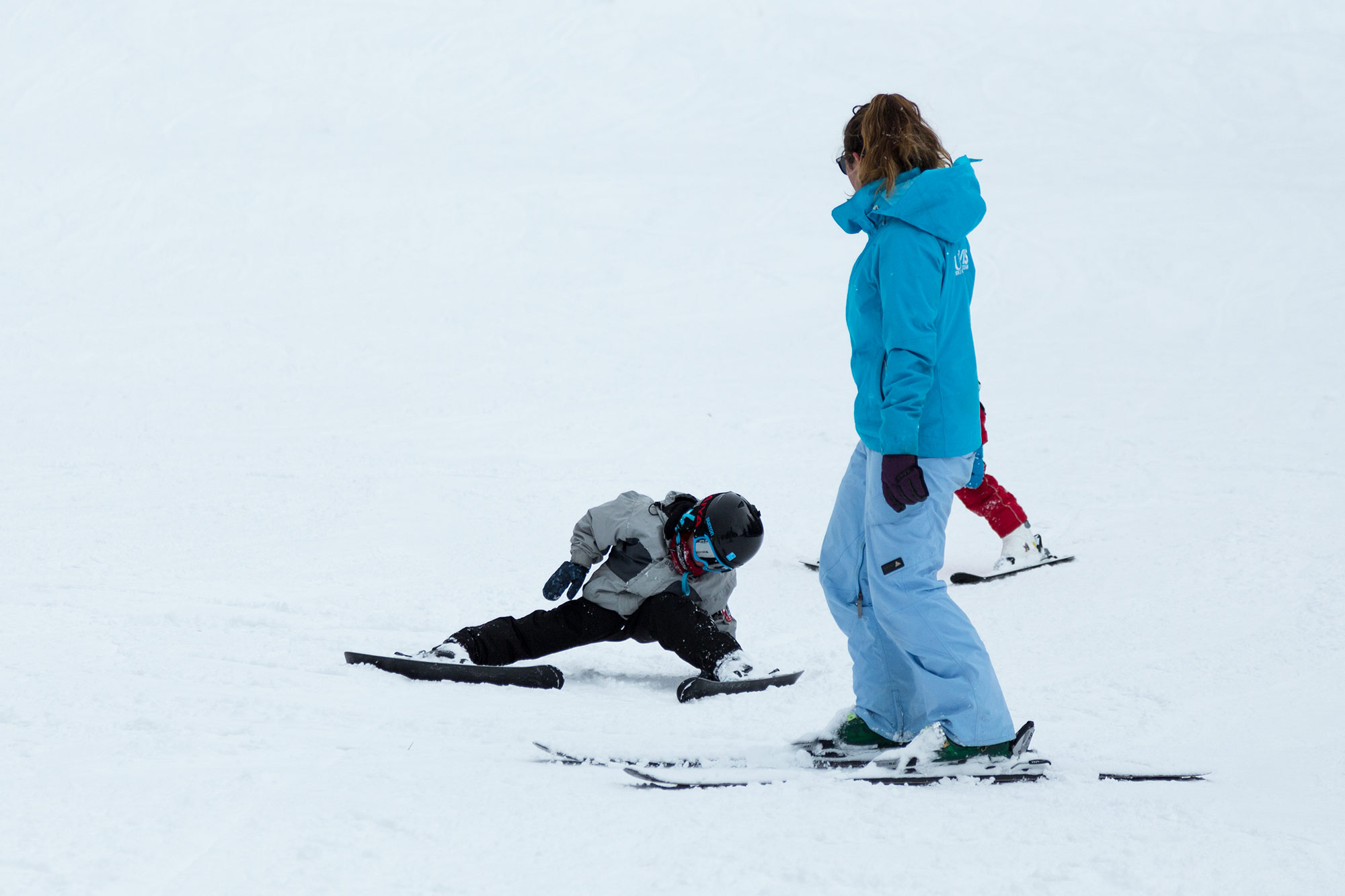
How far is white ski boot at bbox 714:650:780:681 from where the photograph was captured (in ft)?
13.8

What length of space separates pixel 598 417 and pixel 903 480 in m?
7.08

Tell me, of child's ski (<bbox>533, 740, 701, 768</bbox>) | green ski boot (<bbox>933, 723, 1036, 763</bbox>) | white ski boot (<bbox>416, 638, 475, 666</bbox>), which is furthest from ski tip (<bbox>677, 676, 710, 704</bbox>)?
green ski boot (<bbox>933, 723, 1036, 763</bbox>)

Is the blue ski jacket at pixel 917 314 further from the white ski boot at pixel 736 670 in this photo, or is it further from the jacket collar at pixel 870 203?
the white ski boot at pixel 736 670

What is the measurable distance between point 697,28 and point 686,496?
72.6 ft

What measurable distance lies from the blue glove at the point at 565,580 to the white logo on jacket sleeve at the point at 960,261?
1.80 meters

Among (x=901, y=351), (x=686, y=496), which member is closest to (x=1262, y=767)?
(x=901, y=351)

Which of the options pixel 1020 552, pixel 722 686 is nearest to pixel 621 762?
pixel 722 686

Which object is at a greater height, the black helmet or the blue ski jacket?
the blue ski jacket

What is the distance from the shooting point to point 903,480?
2945 millimetres

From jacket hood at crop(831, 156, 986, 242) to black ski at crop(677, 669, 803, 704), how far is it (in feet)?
5.94

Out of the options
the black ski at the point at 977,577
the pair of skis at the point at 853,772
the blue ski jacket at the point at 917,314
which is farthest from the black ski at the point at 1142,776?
the black ski at the point at 977,577

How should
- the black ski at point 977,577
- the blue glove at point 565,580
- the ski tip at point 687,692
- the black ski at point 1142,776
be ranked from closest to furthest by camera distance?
the black ski at point 1142,776 → the ski tip at point 687,692 → the blue glove at point 565,580 → the black ski at point 977,577

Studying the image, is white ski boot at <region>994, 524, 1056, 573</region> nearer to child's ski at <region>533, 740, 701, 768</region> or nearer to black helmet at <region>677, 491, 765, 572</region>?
black helmet at <region>677, 491, 765, 572</region>

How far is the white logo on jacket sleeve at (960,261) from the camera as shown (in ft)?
10.1
